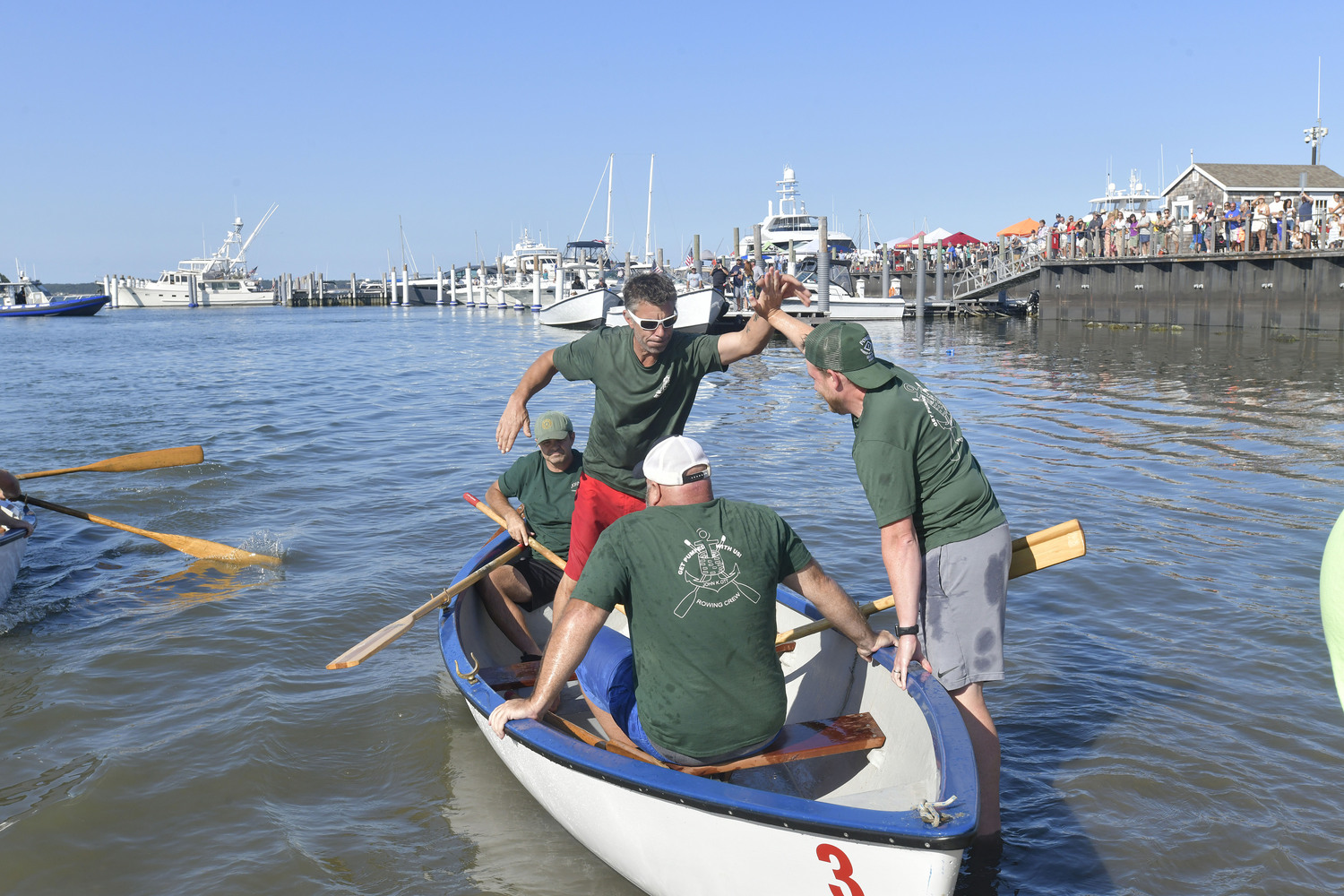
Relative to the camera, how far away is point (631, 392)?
16.4 feet

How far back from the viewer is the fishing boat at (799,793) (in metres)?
2.95

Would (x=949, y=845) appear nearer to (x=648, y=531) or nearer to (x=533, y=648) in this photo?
(x=648, y=531)

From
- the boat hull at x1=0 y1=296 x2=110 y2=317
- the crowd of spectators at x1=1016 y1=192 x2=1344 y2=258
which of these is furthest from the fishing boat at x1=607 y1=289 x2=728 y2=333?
the boat hull at x1=0 y1=296 x2=110 y2=317

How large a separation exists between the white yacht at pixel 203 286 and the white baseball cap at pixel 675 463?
112m

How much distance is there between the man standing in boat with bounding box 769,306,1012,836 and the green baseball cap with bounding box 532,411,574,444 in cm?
251

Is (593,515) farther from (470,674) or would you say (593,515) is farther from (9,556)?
(9,556)

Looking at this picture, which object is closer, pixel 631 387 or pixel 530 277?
pixel 631 387

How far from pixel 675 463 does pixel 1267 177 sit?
Result: 50825mm

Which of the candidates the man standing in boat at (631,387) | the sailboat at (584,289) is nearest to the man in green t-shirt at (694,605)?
the man standing in boat at (631,387)

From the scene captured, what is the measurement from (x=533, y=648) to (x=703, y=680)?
2857 millimetres

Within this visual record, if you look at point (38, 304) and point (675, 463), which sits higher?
point (38, 304)

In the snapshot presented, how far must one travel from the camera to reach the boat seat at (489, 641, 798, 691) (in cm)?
521

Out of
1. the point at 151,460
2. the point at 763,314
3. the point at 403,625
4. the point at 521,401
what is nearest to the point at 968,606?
the point at 763,314

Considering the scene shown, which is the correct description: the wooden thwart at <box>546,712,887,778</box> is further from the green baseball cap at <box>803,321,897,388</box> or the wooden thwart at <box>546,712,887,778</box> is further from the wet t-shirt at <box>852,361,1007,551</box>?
the green baseball cap at <box>803,321,897,388</box>
